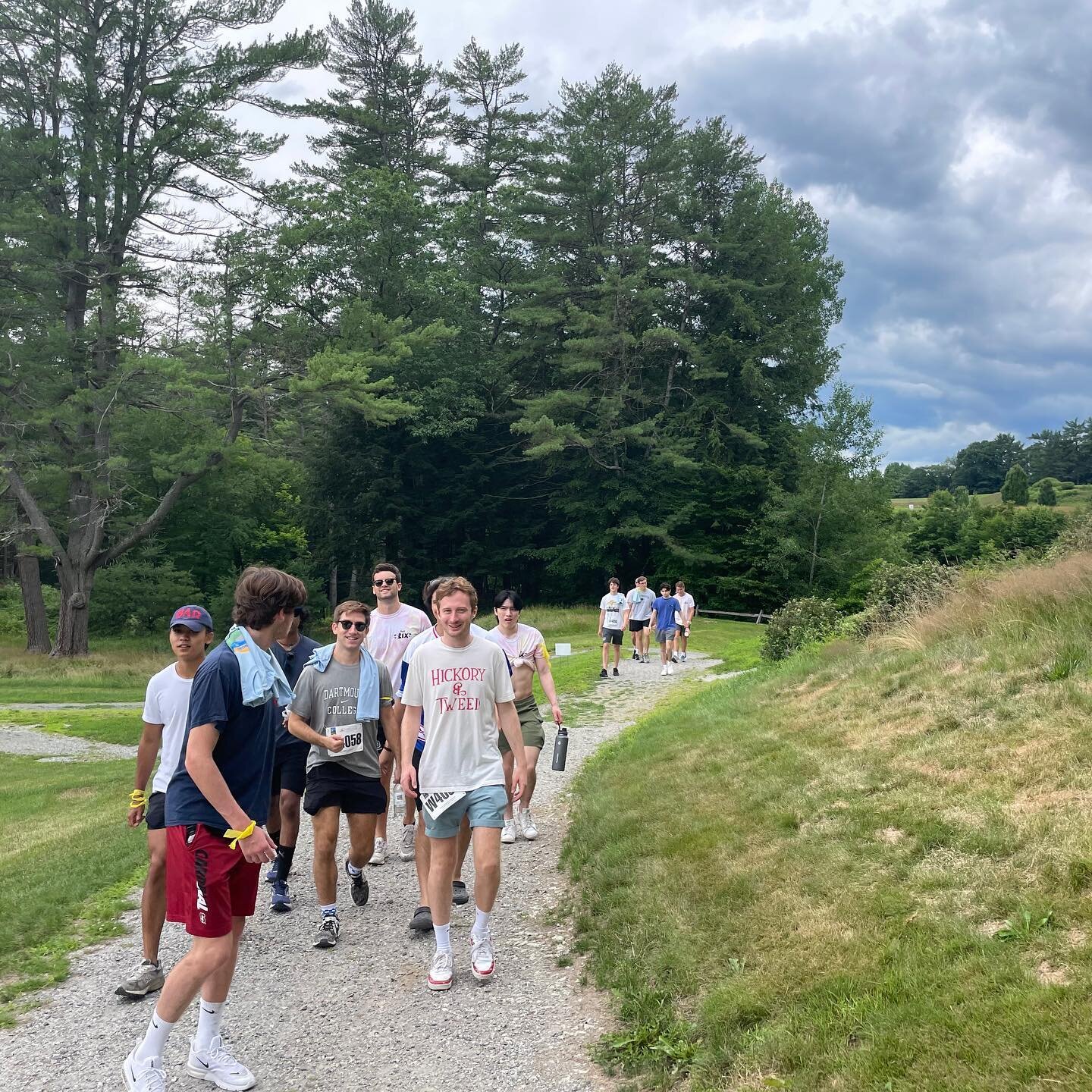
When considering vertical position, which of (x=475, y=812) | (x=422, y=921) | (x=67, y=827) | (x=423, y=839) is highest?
(x=475, y=812)

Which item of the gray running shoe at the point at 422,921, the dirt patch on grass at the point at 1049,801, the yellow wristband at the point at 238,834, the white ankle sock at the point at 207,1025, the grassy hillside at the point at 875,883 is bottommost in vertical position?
the gray running shoe at the point at 422,921

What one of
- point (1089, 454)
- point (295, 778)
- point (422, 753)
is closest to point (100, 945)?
point (295, 778)

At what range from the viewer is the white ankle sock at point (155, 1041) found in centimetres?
369

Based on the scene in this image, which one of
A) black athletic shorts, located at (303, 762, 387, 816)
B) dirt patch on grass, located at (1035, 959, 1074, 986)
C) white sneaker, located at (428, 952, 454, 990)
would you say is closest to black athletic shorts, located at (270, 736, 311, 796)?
black athletic shorts, located at (303, 762, 387, 816)

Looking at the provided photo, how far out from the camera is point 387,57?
152 feet

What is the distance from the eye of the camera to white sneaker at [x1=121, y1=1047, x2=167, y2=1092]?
3.66 metres

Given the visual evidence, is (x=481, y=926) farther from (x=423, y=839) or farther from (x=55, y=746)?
(x=55, y=746)

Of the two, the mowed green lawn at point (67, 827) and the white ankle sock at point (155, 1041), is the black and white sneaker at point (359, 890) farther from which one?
the white ankle sock at point (155, 1041)

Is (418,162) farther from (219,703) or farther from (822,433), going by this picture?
(219,703)

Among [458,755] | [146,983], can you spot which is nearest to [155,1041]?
[146,983]

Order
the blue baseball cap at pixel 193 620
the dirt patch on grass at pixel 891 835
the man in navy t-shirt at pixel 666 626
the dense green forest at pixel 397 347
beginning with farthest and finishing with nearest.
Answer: the dense green forest at pixel 397 347 → the man in navy t-shirt at pixel 666 626 → the dirt patch on grass at pixel 891 835 → the blue baseball cap at pixel 193 620

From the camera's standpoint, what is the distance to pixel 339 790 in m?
5.41

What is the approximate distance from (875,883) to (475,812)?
2.07 meters

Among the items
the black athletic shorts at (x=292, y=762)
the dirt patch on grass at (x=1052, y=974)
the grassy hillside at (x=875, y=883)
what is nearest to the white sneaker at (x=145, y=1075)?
the grassy hillside at (x=875, y=883)
